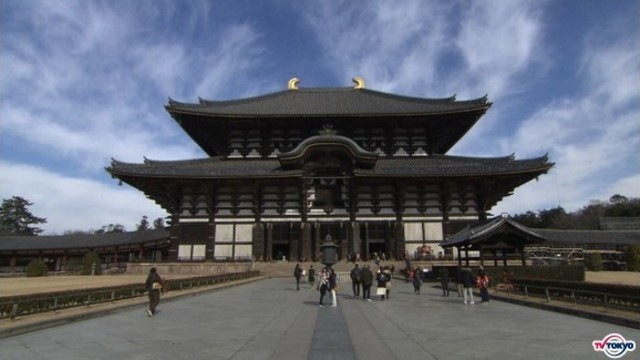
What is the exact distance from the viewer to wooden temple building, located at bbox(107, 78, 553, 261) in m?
37.7

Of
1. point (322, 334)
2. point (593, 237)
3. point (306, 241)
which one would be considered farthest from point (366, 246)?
point (593, 237)

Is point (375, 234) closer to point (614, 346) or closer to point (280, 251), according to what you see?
point (280, 251)

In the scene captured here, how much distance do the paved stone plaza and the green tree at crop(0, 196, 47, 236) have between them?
328 ft

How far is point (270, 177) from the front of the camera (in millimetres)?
37281

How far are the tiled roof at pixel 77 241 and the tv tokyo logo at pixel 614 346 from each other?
5125 centimetres

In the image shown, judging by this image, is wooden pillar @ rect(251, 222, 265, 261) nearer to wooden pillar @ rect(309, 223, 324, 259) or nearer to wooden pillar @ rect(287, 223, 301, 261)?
wooden pillar @ rect(287, 223, 301, 261)

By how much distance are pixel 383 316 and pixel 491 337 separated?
4.42 meters

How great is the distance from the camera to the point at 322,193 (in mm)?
40406

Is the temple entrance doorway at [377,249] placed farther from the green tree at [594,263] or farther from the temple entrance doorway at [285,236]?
the green tree at [594,263]

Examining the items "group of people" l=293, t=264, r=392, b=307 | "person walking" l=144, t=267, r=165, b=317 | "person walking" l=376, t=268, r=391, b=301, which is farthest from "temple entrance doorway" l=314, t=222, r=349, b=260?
"person walking" l=144, t=267, r=165, b=317

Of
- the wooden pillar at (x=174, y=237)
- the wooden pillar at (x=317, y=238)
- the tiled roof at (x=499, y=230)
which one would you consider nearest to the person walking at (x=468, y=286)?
the tiled roof at (x=499, y=230)

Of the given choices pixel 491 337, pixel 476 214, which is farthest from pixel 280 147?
pixel 491 337

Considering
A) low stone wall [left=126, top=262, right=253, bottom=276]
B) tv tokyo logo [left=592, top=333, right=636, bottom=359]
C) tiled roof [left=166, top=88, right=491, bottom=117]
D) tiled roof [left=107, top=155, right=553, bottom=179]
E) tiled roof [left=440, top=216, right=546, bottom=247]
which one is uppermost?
tiled roof [left=166, top=88, right=491, bottom=117]

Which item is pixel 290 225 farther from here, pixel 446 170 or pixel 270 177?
pixel 446 170
